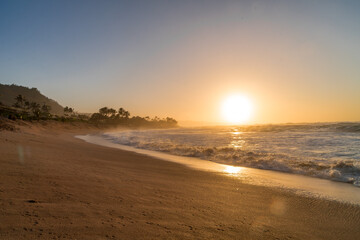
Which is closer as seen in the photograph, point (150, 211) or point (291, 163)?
point (150, 211)

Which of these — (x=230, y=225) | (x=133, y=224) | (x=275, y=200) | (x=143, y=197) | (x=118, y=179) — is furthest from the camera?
(x=118, y=179)

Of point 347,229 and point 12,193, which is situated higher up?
point 12,193

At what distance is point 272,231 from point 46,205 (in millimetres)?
4396

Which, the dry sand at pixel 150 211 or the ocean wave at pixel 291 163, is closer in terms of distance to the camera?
the dry sand at pixel 150 211

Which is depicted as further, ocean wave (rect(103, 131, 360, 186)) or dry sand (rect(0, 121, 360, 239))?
ocean wave (rect(103, 131, 360, 186))

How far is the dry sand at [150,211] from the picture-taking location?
3.61 metres

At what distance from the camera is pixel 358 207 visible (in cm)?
563

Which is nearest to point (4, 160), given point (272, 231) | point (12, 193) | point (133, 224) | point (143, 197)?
point (12, 193)

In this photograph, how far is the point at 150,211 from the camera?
4551 millimetres

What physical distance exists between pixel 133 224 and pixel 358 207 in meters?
5.77

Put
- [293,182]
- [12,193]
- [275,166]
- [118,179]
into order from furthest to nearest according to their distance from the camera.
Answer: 1. [275,166]
2. [293,182]
3. [118,179]
4. [12,193]

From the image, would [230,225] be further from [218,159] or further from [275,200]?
[218,159]

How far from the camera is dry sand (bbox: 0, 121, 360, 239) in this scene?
361cm

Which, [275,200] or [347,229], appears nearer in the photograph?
[347,229]
